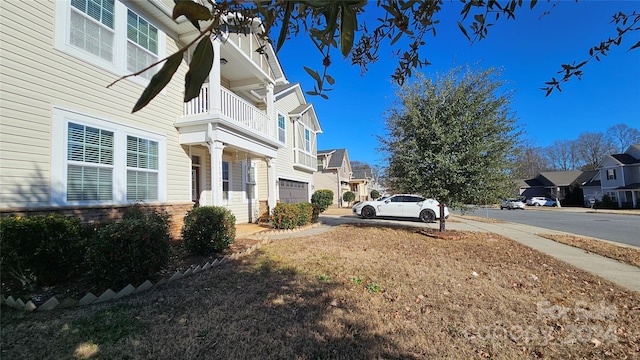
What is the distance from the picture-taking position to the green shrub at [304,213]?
38.1ft

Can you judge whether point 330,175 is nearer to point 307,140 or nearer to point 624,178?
point 307,140

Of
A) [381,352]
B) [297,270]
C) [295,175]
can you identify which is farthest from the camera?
[295,175]

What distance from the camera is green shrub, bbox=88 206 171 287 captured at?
169 inches

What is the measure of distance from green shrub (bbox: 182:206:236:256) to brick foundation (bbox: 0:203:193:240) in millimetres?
1644

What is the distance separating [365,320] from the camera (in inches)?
146

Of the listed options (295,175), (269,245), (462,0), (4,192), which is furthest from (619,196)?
(4,192)

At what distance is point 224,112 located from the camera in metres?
9.32

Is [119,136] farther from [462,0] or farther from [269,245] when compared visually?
[462,0]

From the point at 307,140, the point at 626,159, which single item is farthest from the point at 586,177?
the point at 307,140

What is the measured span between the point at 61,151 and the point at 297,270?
16.6ft

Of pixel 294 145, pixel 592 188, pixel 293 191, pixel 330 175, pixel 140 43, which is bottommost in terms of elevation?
pixel 592 188

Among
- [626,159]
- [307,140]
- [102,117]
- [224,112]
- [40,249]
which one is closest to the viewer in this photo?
[40,249]

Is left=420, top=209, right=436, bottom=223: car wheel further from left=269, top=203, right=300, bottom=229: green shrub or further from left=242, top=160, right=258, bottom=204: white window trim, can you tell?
left=242, top=160, right=258, bottom=204: white window trim

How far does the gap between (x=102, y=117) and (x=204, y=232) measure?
3.38 m
